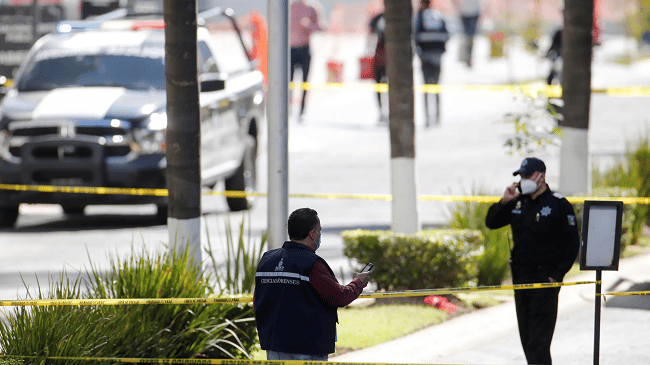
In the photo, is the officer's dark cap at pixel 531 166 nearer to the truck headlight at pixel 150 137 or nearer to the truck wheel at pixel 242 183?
the truck headlight at pixel 150 137

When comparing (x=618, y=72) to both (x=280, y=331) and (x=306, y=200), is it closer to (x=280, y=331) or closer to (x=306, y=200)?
(x=306, y=200)

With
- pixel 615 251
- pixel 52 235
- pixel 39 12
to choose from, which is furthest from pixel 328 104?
pixel 615 251

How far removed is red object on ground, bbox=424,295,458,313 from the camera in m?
8.50

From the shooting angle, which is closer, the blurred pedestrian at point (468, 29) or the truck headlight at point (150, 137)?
the truck headlight at point (150, 137)

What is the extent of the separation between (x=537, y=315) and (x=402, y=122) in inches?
100

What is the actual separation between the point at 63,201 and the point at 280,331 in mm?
6505

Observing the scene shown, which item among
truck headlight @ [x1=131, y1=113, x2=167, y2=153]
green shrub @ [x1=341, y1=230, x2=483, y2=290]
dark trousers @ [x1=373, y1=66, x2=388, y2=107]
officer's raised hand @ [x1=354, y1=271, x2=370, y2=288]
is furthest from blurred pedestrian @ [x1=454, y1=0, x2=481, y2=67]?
officer's raised hand @ [x1=354, y1=271, x2=370, y2=288]

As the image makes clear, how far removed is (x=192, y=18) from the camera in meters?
7.36

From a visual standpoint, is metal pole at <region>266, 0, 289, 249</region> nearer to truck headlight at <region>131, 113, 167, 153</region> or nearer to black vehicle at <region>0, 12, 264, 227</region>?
black vehicle at <region>0, 12, 264, 227</region>

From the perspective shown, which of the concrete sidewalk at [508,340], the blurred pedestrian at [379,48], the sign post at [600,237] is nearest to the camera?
the sign post at [600,237]

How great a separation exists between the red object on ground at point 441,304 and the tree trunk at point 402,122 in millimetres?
574

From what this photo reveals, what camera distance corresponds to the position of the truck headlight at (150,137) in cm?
1102

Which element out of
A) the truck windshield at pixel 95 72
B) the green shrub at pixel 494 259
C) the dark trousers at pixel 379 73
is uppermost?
the truck windshield at pixel 95 72

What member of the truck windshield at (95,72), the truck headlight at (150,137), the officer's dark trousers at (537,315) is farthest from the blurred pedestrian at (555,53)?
the officer's dark trousers at (537,315)
